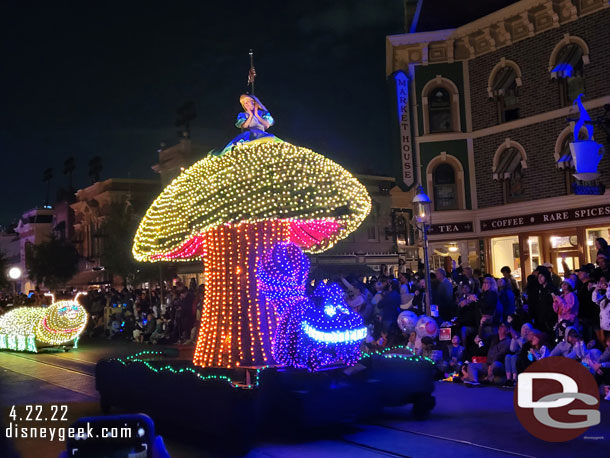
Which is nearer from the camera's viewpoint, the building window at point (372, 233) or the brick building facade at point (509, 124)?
the brick building facade at point (509, 124)

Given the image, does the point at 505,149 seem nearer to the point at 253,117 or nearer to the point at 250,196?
the point at 253,117

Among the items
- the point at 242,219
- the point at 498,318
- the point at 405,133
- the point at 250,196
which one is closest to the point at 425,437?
the point at 242,219

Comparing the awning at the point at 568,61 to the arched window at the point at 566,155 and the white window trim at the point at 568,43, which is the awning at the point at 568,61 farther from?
the arched window at the point at 566,155

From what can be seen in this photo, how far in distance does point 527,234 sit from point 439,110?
5.28 m

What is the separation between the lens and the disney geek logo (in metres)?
7.20

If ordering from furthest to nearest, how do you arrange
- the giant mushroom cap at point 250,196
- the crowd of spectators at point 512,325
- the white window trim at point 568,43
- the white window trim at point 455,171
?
the white window trim at point 455,171
the white window trim at point 568,43
the crowd of spectators at point 512,325
the giant mushroom cap at point 250,196

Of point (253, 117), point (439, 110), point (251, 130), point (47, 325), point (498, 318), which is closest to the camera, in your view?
point (251, 130)

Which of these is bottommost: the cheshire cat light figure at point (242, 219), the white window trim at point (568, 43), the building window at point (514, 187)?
the cheshire cat light figure at point (242, 219)

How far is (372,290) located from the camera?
1658 cm

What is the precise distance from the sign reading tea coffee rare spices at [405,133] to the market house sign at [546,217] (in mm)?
2861

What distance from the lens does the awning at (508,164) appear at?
20.9 meters

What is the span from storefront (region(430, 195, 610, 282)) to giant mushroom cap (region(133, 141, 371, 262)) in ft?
31.3

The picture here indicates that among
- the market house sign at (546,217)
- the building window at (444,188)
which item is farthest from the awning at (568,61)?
the building window at (444,188)

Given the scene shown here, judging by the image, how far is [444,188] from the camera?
22.7 meters
